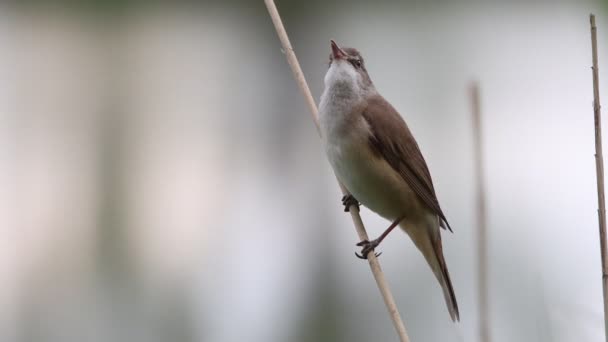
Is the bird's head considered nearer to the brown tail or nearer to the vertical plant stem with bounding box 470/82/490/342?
the brown tail

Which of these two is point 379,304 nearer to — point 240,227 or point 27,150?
point 240,227

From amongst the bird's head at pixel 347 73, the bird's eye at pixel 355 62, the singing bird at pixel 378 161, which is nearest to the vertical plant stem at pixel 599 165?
the singing bird at pixel 378 161

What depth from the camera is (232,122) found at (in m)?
5.20

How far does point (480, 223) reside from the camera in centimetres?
183

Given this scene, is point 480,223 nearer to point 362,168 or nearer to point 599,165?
point 599,165

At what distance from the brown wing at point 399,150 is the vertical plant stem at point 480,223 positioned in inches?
39.1

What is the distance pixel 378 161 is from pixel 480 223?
3.58 ft

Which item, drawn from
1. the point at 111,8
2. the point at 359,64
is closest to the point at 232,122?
the point at 111,8

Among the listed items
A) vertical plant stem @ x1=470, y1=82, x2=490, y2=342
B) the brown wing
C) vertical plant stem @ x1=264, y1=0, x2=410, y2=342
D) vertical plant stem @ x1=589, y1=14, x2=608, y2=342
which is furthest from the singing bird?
vertical plant stem @ x1=589, y1=14, x2=608, y2=342

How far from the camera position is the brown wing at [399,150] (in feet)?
9.60

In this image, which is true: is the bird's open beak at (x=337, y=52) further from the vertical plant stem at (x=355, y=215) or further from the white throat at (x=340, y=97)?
the vertical plant stem at (x=355, y=215)

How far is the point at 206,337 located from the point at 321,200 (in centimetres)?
113

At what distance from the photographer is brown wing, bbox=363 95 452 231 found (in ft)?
9.60

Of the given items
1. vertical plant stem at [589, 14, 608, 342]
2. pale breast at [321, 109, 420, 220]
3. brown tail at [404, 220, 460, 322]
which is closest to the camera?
vertical plant stem at [589, 14, 608, 342]
